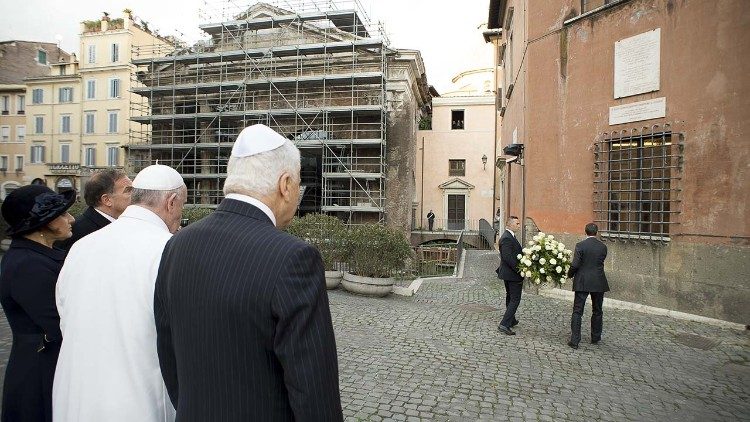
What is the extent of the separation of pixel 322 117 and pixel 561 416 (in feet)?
80.7

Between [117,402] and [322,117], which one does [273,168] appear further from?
[322,117]

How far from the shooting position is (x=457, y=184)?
118 ft

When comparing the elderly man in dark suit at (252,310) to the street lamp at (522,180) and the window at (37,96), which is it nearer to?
the street lamp at (522,180)

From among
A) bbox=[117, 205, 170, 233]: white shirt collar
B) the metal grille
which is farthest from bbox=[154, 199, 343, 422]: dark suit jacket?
the metal grille

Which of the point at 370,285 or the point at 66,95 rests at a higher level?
the point at 66,95

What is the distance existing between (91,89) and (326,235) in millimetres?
42014

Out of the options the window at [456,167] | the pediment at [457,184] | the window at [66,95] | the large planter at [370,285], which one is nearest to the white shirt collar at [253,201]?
the large planter at [370,285]

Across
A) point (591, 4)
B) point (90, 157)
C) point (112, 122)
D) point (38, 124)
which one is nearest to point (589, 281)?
point (591, 4)

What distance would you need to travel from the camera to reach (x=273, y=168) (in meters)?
1.75

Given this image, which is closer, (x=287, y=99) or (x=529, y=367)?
(x=529, y=367)

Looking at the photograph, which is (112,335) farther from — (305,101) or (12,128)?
(12,128)

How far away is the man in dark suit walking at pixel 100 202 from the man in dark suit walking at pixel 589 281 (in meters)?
6.16

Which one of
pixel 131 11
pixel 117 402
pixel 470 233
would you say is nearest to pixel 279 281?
pixel 117 402

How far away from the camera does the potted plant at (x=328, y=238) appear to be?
10.9 meters
